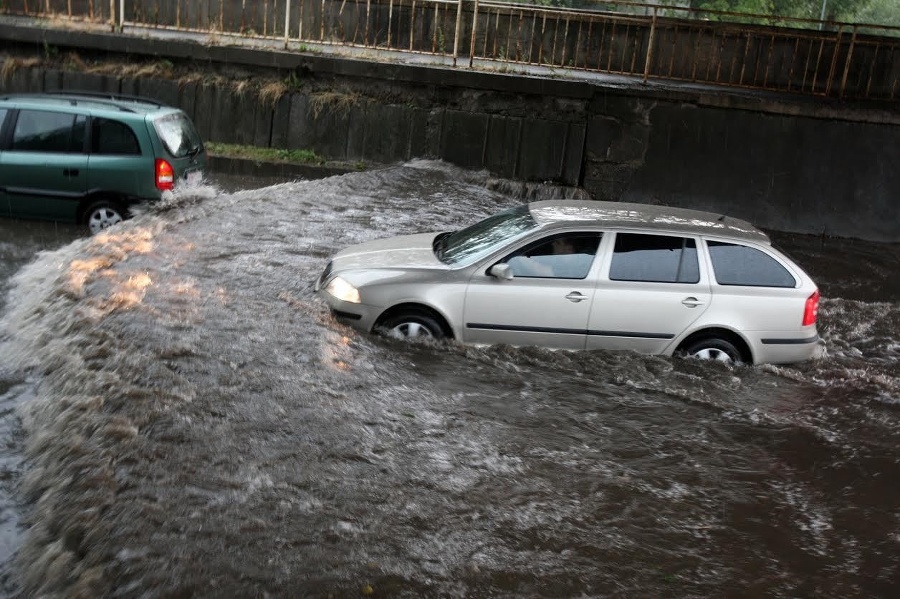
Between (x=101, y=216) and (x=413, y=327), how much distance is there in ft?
17.5

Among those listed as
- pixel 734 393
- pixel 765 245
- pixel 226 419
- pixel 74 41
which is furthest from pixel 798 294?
pixel 74 41

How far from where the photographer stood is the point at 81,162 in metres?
10.7

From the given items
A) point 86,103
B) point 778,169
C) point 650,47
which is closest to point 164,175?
point 86,103

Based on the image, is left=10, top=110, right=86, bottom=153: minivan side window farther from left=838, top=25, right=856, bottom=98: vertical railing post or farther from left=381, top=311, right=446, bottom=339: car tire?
left=838, top=25, right=856, bottom=98: vertical railing post

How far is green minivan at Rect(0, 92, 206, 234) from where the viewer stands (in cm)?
1068

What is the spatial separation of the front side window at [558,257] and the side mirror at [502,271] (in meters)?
0.10

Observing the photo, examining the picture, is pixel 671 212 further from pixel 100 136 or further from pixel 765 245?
pixel 100 136

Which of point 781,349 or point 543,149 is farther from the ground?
point 543,149

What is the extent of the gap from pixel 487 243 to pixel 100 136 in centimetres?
565

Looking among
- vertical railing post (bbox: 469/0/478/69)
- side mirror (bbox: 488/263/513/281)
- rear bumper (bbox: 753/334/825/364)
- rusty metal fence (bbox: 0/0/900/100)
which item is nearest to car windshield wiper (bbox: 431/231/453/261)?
side mirror (bbox: 488/263/513/281)

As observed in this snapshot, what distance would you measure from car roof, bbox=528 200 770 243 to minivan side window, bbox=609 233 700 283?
0.41ft

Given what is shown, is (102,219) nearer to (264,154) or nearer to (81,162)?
(81,162)

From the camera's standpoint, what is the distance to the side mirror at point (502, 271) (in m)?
7.40

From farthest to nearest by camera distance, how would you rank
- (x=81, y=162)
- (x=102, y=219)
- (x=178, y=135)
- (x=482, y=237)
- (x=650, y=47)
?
(x=650, y=47)
(x=178, y=135)
(x=102, y=219)
(x=81, y=162)
(x=482, y=237)
